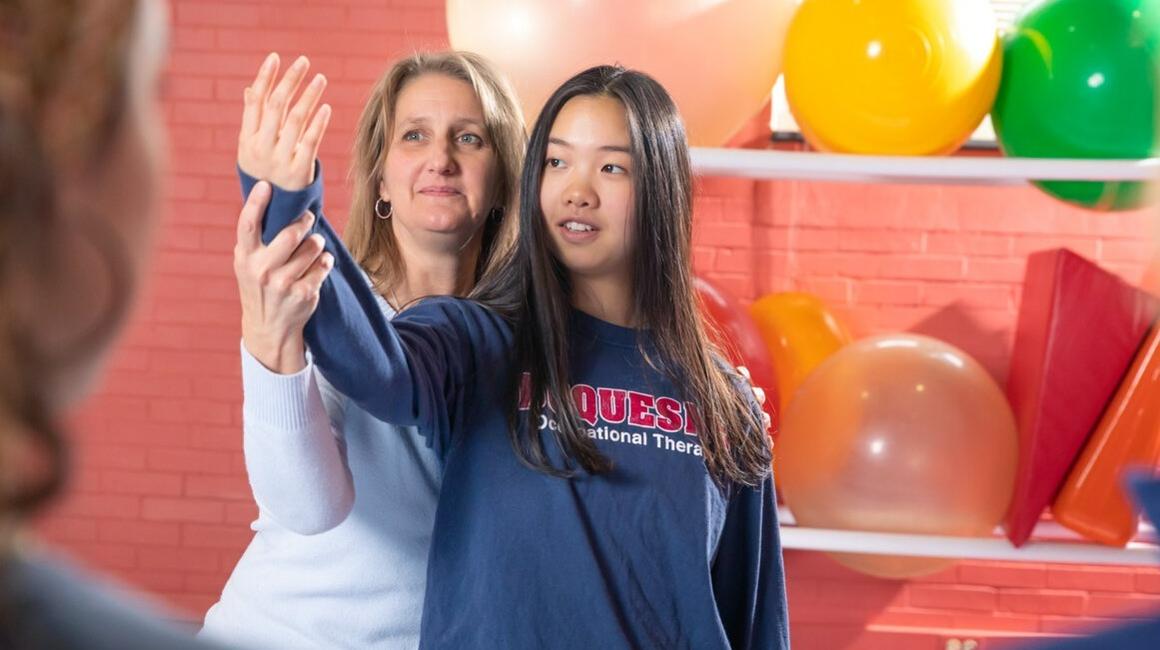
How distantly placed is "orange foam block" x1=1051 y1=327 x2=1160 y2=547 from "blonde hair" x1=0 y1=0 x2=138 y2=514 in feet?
7.98

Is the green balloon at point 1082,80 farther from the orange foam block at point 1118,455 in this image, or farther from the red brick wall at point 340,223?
the red brick wall at point 340,223

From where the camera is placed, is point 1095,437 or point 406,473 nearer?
point 406,473

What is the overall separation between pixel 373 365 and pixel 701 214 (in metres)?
2.46

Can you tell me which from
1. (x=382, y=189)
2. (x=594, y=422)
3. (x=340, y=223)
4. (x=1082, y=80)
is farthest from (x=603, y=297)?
(x=340, y=223)

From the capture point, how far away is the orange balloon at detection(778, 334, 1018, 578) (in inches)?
103

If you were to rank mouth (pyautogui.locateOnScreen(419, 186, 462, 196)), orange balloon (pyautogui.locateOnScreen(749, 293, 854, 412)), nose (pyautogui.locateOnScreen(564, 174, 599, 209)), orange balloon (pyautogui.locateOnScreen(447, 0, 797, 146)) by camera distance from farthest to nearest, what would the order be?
1. orange balloon (pyautogui.locateOnScreen(749, 293, 854, 412))
2. orange balloon (pyautogui.locateOnScreen(447, 0, 797, 146))
3. mouth (pyautogui.locateOnScreen(419, 186, 462, 196))
4. nose (pyautogui.locateOnScreen(564, 174, 599, 209))

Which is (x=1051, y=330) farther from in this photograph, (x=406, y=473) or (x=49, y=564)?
(x=49, y=564)

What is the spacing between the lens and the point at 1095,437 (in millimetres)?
2641

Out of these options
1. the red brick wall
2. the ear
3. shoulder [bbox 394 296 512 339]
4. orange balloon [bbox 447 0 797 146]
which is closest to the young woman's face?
shoulder [bbox 394 296 512 339]

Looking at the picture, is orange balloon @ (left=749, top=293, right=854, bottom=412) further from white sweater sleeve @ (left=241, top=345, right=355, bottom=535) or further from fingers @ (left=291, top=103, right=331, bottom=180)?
fingers @ (left=291, top=103, right=331, bottom=180)

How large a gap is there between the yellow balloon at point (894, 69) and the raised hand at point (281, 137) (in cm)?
154

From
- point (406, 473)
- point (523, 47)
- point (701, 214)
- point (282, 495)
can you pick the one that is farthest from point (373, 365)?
point (701, 214)

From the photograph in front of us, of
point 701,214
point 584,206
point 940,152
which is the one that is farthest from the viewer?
point 701,214

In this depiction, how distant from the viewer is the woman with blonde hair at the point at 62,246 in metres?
0.46
